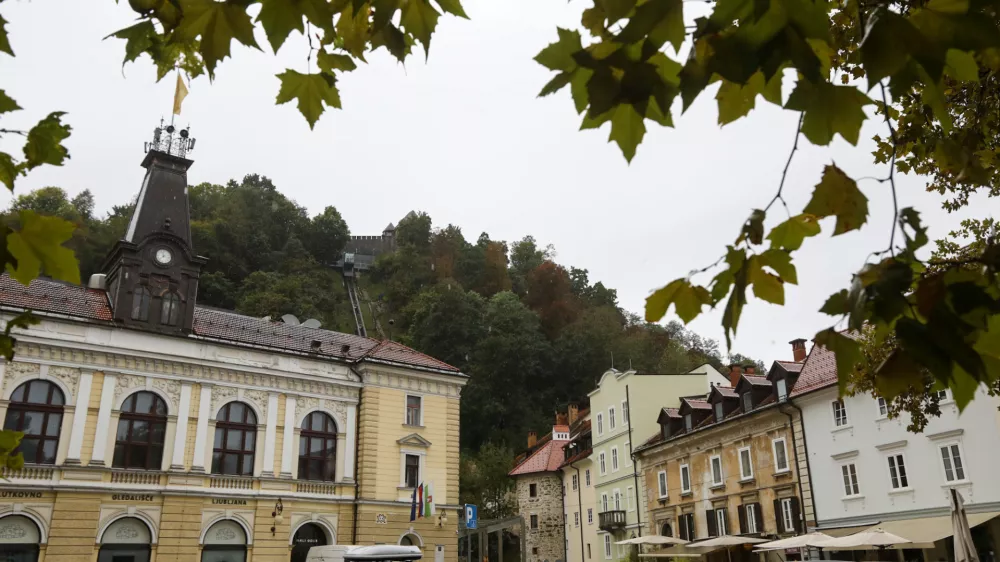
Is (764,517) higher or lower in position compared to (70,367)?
lower

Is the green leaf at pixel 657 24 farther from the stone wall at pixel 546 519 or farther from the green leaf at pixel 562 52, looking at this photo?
the stone wall at pixel 546 519

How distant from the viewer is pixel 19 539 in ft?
73.0

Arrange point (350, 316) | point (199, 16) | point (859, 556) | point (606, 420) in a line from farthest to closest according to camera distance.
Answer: point (350, 316)
point (606, 420)
point (859, 556)
point (199, 16)

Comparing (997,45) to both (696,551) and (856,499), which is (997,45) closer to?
(856,499)

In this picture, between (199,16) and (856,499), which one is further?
(856,499)

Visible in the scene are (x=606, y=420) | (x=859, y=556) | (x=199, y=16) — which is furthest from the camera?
(x=606, y=420)

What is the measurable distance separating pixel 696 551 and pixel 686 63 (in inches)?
1259

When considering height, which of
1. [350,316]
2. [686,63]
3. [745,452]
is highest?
[350,316]

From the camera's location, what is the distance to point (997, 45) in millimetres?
1773

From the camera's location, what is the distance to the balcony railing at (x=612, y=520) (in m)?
37.7

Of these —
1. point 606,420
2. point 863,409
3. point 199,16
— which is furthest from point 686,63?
point 606,420

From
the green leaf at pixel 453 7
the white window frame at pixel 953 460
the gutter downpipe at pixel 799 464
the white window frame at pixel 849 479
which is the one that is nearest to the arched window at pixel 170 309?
the gutter downpipe at pixel 799 464

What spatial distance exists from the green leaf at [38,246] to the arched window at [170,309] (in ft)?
85.9

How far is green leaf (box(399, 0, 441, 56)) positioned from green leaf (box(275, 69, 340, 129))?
1.21 ft
